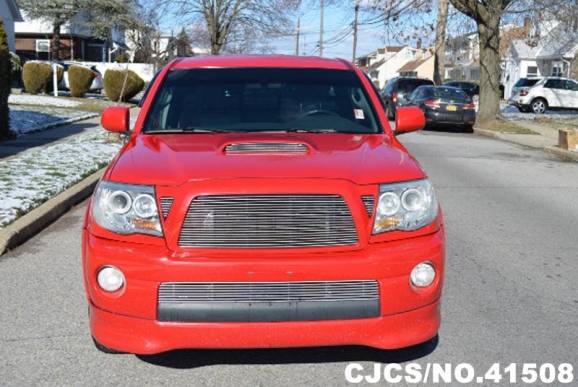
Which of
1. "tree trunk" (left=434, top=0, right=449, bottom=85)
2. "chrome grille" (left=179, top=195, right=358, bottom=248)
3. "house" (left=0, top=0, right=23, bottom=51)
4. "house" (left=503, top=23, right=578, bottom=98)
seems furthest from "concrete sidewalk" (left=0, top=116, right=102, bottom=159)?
"house" (left=503, top=23, right=578, bottom=98)

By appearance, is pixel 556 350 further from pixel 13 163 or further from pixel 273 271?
pixel 13 163

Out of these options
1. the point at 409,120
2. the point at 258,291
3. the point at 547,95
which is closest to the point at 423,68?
the point at 547,95

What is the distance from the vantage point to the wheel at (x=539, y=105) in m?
35.9

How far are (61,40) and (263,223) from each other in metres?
57.0

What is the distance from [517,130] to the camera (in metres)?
23.4

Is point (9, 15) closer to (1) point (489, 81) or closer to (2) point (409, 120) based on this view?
(1) point (489, 81)

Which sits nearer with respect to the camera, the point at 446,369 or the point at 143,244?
the point at 143,244

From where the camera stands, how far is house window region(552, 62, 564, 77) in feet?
182

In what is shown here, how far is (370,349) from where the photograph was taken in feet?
14.8

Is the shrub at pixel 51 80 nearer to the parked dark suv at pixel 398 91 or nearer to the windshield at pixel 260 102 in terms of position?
the parked dark suv at pixel 398 91

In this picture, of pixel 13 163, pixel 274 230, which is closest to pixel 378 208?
pixel 274 230

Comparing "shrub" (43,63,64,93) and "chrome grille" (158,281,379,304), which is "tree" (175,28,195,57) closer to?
"shrub" (43,63,64,93)

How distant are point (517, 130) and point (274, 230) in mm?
20974

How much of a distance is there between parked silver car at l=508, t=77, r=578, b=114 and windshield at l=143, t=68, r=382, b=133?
1268 inches
